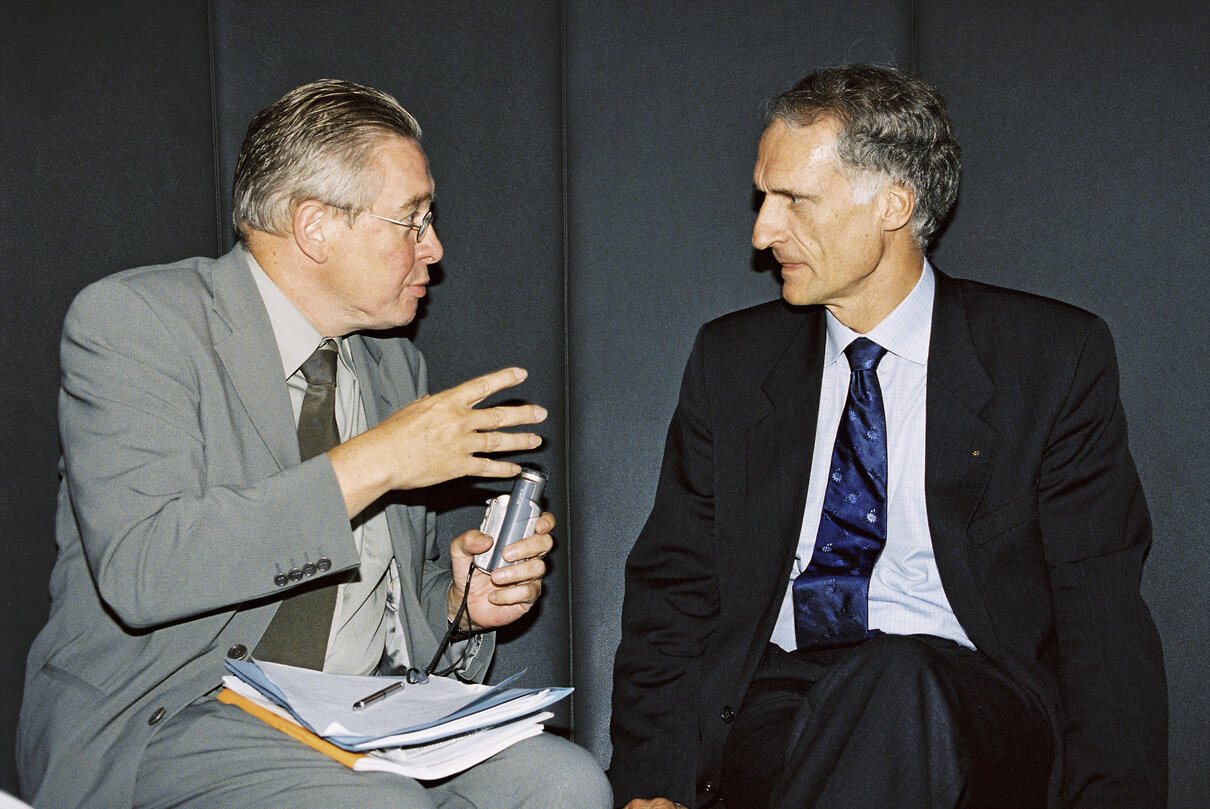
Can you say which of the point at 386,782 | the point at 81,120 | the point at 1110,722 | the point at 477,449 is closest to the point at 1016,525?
the point at 1110,722

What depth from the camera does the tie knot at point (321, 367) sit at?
1560mm

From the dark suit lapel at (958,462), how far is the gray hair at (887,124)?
0.89ft

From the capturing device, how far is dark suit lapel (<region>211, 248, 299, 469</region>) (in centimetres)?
144

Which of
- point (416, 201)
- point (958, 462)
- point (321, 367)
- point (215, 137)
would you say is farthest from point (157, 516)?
point (958, 462)

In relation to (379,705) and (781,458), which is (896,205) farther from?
(379,705)

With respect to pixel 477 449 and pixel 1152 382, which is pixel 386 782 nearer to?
pixel 477 449

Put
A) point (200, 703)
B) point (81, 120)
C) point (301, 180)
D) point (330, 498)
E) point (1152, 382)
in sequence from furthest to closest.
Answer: point (1152, 382) < point (81, 120) < point (301, 180) < point (200, 703) < point (330, 498)

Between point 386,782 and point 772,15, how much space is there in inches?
59.0

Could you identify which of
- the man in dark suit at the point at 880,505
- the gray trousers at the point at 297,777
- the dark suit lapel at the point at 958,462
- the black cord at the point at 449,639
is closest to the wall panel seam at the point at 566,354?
the man in dark suit at the point at 880,505

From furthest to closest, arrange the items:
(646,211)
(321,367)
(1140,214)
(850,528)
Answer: (646,211) → (1140,214) → (850,528) → (321,367)

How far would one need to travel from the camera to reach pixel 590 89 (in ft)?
6.48

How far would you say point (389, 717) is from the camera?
1.28m

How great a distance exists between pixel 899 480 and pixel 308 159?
104 centimetres

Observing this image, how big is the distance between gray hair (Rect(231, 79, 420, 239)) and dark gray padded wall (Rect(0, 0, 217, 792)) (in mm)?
281
